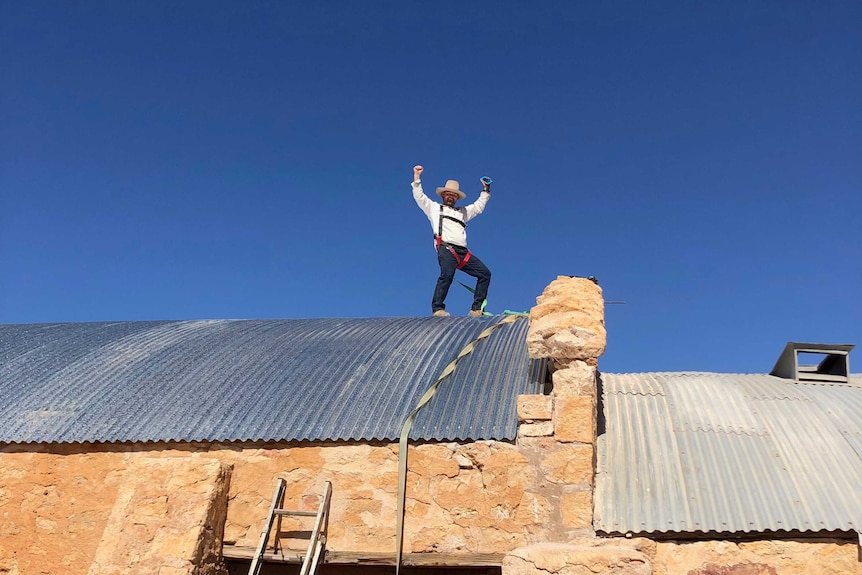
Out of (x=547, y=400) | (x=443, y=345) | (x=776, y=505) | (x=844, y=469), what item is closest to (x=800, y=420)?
(x=844, y=469)

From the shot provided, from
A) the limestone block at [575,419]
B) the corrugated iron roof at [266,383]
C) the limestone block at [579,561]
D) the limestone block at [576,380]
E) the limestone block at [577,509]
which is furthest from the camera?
the corrugated iron roof at [266,383]

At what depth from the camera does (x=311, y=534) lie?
20.9ft

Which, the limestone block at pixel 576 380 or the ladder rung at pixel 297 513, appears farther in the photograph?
the ladder rung at pixel 297 513

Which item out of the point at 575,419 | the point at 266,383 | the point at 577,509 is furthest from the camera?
the point at 266,383

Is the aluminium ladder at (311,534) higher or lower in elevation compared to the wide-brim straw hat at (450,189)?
lower

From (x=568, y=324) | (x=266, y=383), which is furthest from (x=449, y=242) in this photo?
(x=568, y=324)

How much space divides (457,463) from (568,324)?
1.57 m

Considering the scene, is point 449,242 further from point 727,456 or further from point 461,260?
point 727,456

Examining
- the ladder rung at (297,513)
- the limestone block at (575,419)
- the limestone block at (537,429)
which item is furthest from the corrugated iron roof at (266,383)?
the ladder rung at (297,513)

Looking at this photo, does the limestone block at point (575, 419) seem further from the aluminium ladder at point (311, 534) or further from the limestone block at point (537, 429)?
the aluminium ladder at point (311, 534)

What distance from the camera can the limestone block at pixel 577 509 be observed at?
590 centimetres

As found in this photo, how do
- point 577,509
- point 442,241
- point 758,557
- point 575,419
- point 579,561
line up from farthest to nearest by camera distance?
1. point 442,241
2. point 575,419
3. point 577,509
4. point 758,557
5. point 579,561

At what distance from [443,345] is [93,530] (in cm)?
401

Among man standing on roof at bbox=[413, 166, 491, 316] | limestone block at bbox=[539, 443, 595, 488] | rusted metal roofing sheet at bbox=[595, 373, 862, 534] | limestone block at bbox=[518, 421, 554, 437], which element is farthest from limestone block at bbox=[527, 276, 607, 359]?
man standing on roof at bbox=[413, 166, 491, 316]
